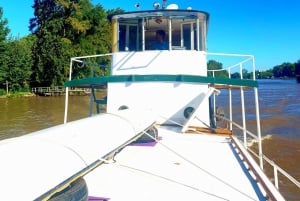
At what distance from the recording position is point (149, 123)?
6.52 m

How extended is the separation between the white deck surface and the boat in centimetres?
1

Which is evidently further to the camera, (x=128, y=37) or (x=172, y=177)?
(x=128, y=37)

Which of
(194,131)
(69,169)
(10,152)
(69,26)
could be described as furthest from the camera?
(69,26)

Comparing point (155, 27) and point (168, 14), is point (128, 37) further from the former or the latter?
point (168, 14)

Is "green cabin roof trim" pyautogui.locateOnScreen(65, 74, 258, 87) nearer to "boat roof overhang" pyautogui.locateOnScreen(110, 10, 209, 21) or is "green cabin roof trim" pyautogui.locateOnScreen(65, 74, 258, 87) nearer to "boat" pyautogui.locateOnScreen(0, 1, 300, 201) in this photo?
"boat" pyautogui.locateOnScreen(0, 1, 300, 201)

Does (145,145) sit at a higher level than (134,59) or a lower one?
lower

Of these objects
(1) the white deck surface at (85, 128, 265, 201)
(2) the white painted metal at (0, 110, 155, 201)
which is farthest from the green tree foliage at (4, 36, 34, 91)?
(2) the white painted metal at (0, 110, 155, 201)

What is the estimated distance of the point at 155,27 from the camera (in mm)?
10258

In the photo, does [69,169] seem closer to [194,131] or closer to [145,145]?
[145,145]

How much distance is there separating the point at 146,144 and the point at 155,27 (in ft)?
15.8

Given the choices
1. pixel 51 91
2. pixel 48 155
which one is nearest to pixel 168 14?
pixel 48 155

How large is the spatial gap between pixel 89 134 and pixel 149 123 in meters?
2.99

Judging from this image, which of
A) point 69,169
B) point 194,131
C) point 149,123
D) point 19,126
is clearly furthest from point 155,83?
point 19,126

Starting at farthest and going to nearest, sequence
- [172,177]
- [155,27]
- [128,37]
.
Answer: [155,27], [128,37], [172,177]
